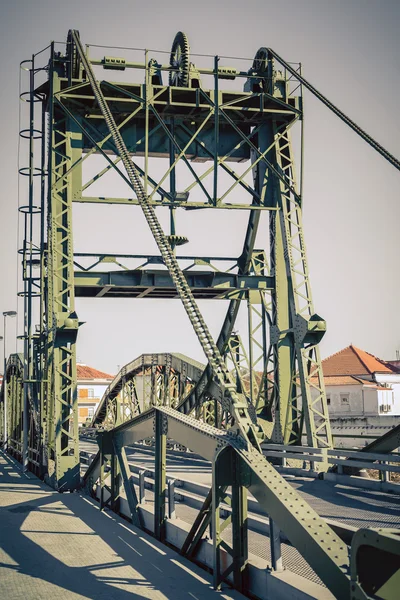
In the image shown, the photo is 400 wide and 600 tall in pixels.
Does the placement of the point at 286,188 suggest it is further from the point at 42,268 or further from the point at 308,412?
the point at 42,268

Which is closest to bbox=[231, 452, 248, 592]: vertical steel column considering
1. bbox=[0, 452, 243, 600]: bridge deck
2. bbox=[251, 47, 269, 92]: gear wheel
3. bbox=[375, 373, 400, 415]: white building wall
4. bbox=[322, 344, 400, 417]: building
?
bbox=[0, 452, 243, 600]: bridge deck

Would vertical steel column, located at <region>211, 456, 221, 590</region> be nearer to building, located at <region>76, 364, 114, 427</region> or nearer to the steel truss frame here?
the steel truss frame

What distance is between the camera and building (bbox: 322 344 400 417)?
76.5 metres

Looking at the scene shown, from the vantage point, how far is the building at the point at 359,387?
7650 cm

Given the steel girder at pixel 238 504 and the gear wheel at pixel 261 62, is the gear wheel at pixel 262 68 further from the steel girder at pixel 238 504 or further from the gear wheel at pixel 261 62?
the steel girder at pixel 238 504

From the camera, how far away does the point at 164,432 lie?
12773 millimetres

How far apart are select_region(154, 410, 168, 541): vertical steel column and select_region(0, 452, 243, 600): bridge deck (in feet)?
1.04

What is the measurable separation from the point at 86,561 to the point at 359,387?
69.0 metres

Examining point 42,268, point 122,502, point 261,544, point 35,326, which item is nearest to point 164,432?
point 261,544

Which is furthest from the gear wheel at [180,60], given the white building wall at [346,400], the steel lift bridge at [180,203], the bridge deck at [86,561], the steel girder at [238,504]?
the white building wall at [346,400]

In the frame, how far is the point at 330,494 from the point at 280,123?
39.9ft

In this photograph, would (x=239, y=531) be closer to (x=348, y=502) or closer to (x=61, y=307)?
(x=348, y=502)

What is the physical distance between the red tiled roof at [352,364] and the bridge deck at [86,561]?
68770mm

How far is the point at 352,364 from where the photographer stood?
83938mm
